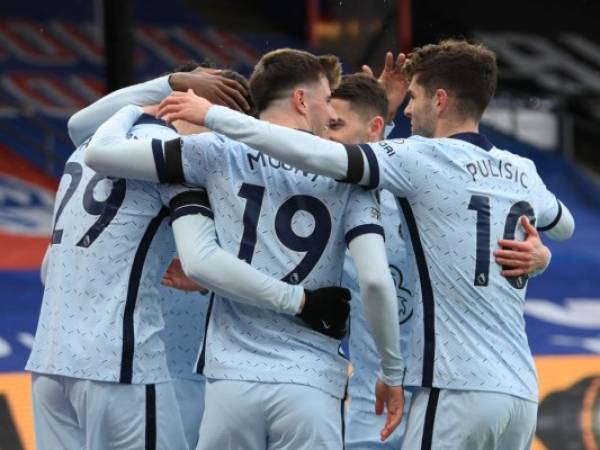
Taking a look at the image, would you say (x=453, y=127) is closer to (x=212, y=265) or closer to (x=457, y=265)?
(x=457, y=265)

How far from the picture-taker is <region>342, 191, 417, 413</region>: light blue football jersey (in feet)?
17.4

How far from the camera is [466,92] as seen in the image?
463 cm

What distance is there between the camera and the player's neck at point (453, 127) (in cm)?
A: 464

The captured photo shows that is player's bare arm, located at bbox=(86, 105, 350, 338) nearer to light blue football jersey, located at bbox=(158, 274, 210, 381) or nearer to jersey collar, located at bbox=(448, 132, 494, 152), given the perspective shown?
jersey collar, located at bbox=(448, 132, 494, 152)

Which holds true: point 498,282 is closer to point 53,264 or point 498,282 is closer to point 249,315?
point 249,315

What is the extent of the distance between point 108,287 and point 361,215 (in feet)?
3.04

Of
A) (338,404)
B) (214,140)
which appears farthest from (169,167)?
(338,404)

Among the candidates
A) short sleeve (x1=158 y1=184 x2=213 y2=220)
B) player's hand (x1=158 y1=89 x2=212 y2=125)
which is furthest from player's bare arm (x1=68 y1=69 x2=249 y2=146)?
short sleeve (x1=158 y1=184 x2=213 y2=220)

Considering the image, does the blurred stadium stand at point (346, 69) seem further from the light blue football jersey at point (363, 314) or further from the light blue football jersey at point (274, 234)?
the light blue football jersey at point (274, 234)

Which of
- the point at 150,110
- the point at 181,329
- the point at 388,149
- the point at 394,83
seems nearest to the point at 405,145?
the point at 388,149

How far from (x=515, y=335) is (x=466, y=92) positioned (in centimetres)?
85

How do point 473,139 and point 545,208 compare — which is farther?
point 545,208

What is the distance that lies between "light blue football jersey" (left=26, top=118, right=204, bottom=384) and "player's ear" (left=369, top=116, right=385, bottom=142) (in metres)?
1.13

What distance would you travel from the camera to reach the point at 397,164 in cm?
443
